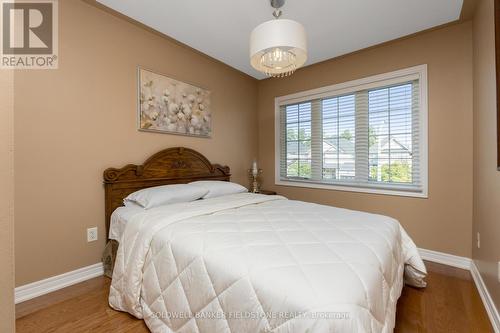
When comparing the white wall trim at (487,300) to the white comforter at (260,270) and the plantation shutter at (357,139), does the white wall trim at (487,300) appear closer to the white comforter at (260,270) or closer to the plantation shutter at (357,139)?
the white comforter at (260,270)

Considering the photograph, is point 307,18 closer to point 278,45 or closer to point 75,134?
point 278,45

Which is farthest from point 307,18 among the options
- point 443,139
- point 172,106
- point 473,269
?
point 473,269

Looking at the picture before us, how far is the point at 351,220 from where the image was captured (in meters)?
1.68

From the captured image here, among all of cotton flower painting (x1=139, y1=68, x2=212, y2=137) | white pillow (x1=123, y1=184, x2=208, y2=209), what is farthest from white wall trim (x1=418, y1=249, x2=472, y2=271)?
cotton flower painting (x1=139, y1=68, x2=212, y2=137)

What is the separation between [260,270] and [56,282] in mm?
1890

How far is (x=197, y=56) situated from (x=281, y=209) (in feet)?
7.31

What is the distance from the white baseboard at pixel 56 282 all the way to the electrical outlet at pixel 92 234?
0.23 meters

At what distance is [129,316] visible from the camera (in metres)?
1.56

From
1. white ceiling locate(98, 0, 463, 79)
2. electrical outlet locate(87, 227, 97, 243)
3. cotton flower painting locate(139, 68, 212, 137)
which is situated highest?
white ceiling locate(98, 0, 463, 79)

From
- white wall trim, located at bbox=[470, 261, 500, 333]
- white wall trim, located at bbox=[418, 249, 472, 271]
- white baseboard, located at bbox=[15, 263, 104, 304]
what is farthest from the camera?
white wall trim, located at bbox=[418, 249, 472, 271]

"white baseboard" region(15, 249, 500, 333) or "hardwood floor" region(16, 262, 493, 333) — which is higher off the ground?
"white baseboard" region(15, 249, 500, 333)

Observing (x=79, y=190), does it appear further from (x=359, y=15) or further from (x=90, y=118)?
(x=359, y=15)

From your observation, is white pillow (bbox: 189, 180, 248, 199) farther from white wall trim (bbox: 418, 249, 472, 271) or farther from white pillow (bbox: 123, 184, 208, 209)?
white wall trim (bbox: 418, 249, 472, 271)

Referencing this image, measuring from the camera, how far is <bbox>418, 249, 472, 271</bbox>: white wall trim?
2.29 m
